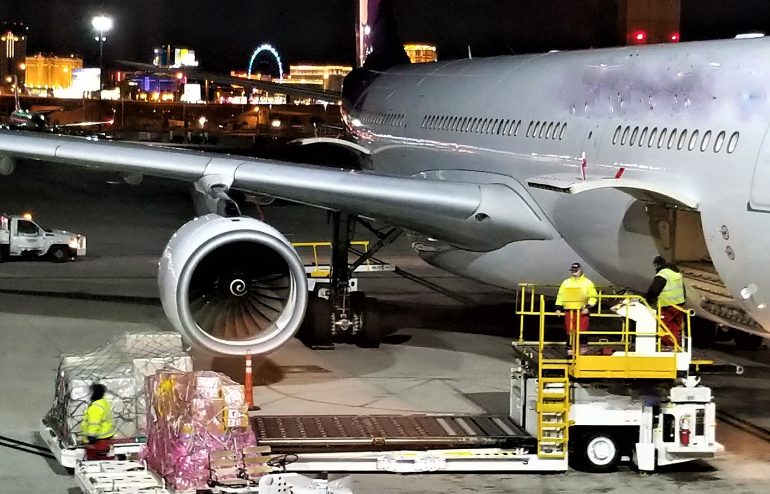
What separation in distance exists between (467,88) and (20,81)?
158 metres

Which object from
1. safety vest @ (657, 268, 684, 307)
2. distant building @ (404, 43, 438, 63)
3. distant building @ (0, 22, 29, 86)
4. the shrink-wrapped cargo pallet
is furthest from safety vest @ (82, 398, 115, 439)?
distant building @ (0, 22, 29, 86)

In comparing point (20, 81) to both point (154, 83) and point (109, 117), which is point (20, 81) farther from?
point (109, 117)

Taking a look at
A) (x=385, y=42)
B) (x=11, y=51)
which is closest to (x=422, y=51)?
(x=11, y=51)

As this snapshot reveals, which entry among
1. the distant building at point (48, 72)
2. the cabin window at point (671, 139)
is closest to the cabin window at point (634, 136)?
the cabin window at point (671, 139)

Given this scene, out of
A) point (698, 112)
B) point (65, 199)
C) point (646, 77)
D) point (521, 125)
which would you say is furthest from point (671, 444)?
point (65, 199)

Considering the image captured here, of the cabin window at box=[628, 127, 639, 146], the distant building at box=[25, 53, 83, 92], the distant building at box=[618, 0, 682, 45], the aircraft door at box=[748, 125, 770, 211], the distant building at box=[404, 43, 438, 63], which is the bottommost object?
the aircraft door at box=[748, 125, 770, 211]

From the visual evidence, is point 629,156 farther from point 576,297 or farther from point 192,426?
point 192,426

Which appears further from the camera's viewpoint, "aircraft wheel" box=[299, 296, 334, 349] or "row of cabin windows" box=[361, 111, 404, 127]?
"row of cabin windows" box=[361, 111, 404, 127]

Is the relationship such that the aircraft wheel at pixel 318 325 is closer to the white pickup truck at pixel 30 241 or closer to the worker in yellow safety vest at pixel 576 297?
the worker in yellow safety vest at pixel 576 297

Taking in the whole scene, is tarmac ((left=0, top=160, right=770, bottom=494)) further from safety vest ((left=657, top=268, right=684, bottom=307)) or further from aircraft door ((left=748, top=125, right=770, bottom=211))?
aircraft door ((left=748, top=125, right=770, bottom=211))

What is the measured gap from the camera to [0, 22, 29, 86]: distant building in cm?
17412

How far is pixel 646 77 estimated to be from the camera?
14.2 metres

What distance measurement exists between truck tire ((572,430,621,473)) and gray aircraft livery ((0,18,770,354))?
67.2 inches

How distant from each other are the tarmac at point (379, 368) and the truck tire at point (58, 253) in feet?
1.35
